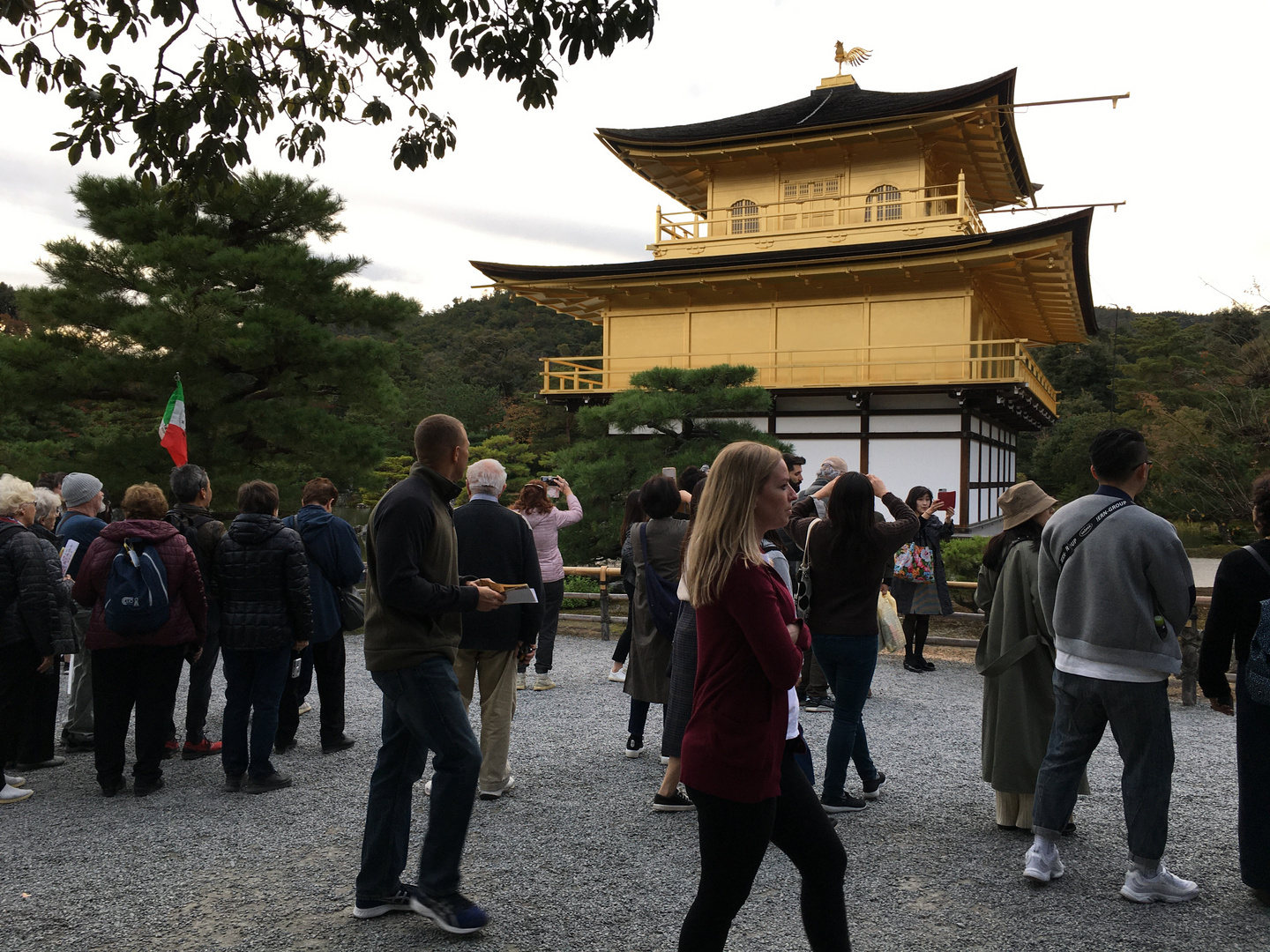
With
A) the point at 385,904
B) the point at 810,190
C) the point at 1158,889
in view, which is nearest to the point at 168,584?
the point at 385,904

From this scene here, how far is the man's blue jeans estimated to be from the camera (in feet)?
9.23

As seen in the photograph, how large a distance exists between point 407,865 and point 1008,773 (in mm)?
2593

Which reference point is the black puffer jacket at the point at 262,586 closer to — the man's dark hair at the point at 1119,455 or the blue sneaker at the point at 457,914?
the blue sneaker at the point at 457,914

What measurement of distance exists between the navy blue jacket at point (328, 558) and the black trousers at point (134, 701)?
84 cm

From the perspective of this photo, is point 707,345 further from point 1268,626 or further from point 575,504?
point 1268,626

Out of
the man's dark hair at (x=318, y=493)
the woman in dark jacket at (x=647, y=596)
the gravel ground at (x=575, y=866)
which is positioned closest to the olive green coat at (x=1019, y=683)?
the gravel ground at (x=575, y=866)

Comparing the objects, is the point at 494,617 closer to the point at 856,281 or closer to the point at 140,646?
the point at 140,646

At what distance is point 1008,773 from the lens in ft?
12.1

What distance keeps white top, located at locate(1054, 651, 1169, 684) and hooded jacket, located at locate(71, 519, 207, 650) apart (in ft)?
13.3

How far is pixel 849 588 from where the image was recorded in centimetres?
388

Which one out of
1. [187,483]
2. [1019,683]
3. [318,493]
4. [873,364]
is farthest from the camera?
[873,364]

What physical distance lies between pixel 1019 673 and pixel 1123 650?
758mm

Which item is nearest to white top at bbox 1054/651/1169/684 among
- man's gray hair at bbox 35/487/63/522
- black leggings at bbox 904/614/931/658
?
black leggings at bbox 904/614/931/658

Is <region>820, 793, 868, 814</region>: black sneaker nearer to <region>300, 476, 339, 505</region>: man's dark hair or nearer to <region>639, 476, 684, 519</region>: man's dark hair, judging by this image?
<region>639, 476, 684, 519</region>: man's dark hair
